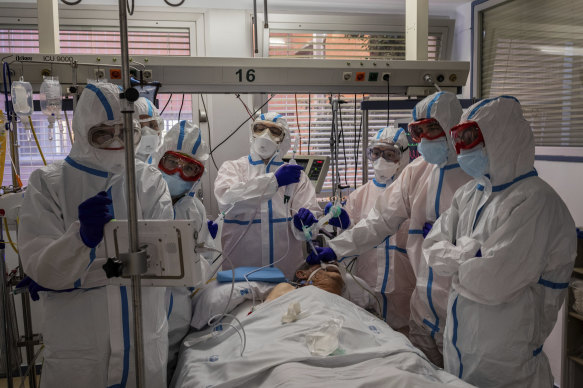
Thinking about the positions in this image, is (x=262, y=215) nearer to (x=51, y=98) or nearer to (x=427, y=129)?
(x=427, y=129)

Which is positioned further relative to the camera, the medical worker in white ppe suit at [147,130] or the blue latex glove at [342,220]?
the blue latex glove at [342,220]

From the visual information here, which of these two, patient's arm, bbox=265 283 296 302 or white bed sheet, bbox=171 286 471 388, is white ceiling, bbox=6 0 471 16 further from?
white bed sheet, bbox=171 286 471 388

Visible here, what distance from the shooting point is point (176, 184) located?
277 cm

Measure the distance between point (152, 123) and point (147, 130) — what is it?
0.14 meters

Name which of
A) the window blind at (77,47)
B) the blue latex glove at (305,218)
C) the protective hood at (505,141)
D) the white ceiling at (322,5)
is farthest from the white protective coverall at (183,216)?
the white ceiling at (322,5)

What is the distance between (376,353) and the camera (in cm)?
218

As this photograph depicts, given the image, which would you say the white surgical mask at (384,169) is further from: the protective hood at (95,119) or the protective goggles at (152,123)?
the protective hood at (95,119)

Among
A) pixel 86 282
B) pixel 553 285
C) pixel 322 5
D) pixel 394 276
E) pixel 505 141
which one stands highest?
pixel 322 5

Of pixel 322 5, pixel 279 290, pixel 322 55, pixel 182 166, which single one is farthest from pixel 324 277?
pixel 322 5

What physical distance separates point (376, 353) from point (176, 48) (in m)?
3.63

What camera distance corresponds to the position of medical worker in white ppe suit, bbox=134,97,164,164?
130 inches

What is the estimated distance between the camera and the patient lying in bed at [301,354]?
1.96 meters

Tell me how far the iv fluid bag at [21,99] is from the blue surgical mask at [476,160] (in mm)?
2256

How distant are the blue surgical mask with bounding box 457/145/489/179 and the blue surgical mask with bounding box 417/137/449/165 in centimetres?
47
